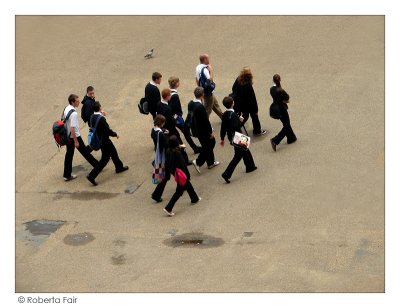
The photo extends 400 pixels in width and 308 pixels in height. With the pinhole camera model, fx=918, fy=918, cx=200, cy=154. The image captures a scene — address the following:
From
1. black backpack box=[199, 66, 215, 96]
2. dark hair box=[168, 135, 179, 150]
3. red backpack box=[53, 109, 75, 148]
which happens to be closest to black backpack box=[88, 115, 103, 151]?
red backpack box=[53, 109, 75, 148]

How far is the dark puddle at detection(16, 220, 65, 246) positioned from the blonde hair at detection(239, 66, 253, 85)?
4425 mm

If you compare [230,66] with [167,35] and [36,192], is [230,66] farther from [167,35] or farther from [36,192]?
[36,192]

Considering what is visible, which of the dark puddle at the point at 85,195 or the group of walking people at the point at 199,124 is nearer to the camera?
the group of walking people at the point at 199,124

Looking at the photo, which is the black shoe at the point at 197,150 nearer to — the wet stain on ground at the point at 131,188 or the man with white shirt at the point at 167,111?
the man with white shirt at the point at 167,111

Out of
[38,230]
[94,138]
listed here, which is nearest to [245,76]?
[94,138]

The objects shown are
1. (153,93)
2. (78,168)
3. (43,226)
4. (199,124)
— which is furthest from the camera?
(78,168)

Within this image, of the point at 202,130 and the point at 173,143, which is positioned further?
the point at 202,130

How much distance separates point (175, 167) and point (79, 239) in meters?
2.08

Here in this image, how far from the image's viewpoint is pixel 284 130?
17.6 metres

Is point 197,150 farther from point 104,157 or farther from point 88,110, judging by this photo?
point 88,110

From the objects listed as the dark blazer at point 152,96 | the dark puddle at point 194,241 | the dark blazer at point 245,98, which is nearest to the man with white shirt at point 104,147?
the dark blazer at point 152,96

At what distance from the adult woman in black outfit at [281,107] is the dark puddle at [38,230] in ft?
14.4

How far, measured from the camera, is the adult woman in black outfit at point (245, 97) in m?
17.8

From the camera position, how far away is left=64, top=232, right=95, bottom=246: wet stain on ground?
621 inches
